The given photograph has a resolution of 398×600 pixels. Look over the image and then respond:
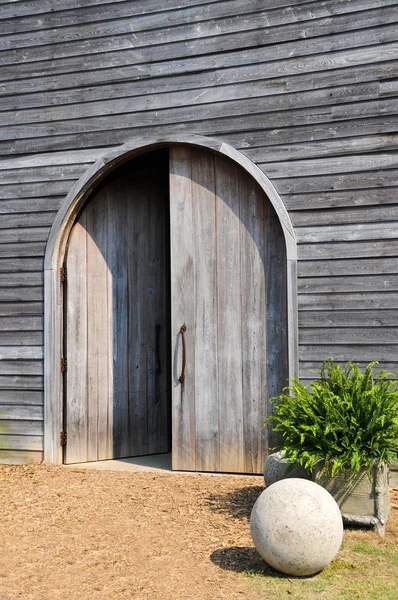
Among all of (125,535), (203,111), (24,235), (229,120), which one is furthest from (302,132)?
(125,535)

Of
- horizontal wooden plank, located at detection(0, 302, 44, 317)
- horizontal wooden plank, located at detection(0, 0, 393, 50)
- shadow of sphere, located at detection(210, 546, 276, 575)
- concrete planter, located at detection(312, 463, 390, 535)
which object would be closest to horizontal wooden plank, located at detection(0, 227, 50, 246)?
horizontal wooden plank, located at detection(0, 302, 44, 317)

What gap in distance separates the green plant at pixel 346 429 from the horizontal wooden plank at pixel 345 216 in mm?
1687

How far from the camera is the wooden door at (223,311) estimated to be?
24.0ft

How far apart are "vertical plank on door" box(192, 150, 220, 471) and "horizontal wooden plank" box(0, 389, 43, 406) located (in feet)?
5.52

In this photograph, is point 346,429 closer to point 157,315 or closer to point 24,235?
point 157,315

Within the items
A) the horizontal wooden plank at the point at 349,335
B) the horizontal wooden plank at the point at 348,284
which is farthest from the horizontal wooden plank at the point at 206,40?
the horizontal wooden plank at the point at 349,335

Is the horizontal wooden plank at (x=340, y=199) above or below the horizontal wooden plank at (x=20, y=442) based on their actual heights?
above

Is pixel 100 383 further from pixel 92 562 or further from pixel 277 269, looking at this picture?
pixel 92 562

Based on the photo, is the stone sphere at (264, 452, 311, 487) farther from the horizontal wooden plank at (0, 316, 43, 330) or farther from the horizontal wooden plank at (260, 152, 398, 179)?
the horizontal wooden plank at (0, 316, 43, 330)

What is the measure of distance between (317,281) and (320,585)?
10.2ft

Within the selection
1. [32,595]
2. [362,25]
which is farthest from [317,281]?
[32,595]

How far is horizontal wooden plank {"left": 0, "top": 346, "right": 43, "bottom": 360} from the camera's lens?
798cm

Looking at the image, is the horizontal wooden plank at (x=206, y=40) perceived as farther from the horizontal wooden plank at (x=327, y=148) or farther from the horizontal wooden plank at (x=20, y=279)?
the horizontal wooden plank at (x=20, y=279)

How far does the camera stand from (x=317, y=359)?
6.97 m
